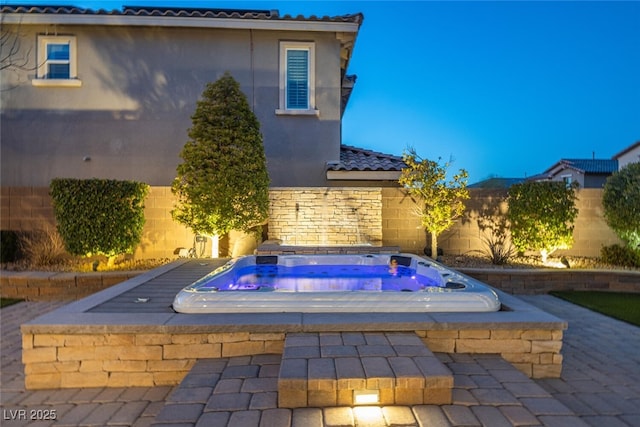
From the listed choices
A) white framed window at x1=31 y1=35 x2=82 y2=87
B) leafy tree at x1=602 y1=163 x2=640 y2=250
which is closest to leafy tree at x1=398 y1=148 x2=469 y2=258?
leafy tree at x1=602 y1=163 x2=640 y2=250

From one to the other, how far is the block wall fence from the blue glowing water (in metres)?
1.68

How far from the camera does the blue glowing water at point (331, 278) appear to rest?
19.3 feet

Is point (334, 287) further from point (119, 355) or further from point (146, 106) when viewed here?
point (146, 106)

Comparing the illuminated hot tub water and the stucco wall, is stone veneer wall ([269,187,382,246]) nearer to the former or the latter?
the stucco wall

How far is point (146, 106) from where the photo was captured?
31.7 feet

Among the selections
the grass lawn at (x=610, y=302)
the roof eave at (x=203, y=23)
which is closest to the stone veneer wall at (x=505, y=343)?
the grass lawn at (x=610, y=302)

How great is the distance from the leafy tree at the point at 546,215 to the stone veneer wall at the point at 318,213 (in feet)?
9.60

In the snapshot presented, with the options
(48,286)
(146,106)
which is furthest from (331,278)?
(146,106)

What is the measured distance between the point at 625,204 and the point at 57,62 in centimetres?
1341

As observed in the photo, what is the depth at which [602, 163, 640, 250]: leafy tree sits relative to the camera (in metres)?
7.30

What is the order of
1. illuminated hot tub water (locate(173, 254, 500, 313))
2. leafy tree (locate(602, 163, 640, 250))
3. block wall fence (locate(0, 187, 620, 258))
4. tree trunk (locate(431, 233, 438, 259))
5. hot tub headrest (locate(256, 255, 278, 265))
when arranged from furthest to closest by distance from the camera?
1. block wall fence (locate(0, 187, 620, 258))
2. tree trunk (locate(431, 233, 438, 259))
3. leafy tree (locate(602, 163, 640, 250))
4. hot tub headrest (locate(256, 255, 278, 265))
5. illuminated hot tub water (locate(173, 254, 500, 313))

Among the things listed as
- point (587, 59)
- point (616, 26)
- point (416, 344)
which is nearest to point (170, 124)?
point (416, 344)

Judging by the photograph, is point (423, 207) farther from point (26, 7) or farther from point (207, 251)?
point (26, 7)

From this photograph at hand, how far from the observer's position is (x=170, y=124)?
9.72 meters
